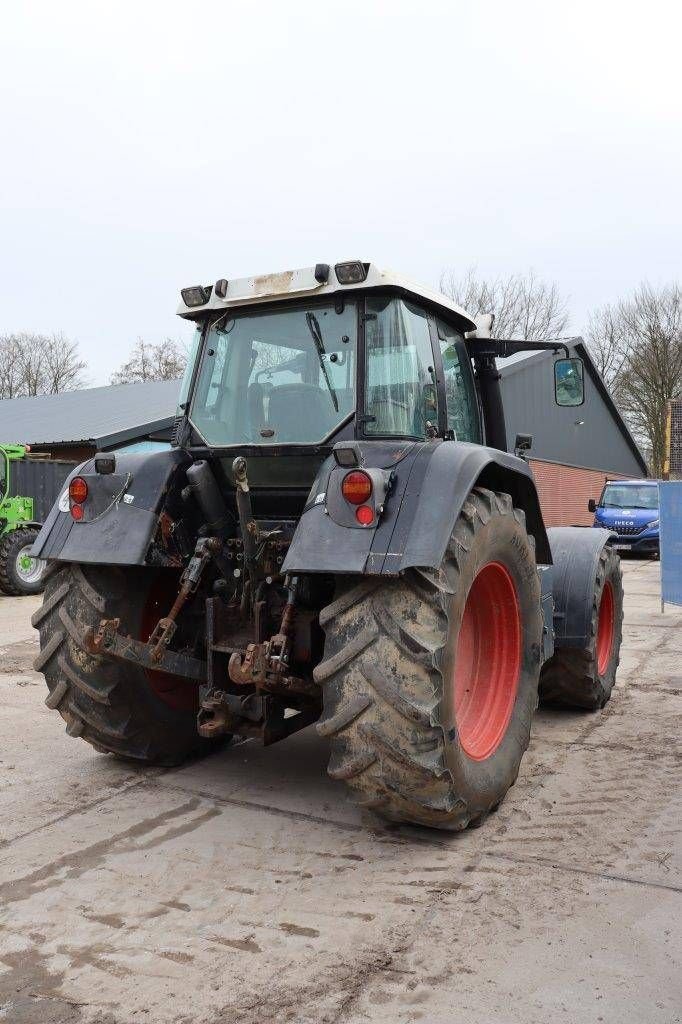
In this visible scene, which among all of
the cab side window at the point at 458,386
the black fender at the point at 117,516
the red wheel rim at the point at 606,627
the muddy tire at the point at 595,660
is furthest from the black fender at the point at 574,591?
the black fender at the point at 117,516

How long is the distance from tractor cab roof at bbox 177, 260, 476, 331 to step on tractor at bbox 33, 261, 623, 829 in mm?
10

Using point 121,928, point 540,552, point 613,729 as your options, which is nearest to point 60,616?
point 121,928

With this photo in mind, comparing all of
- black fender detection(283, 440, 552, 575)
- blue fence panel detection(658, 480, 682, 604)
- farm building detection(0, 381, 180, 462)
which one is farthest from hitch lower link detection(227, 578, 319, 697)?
farm building detection(0, 381, 180, 462)

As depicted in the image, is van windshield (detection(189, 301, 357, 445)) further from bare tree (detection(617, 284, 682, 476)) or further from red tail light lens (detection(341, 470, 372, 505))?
bare tree (detection(617, 284, 682, 476))

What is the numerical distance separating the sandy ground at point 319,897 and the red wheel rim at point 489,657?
0.40 meters

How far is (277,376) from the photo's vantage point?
3.98 metres

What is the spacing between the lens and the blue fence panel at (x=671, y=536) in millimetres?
9523

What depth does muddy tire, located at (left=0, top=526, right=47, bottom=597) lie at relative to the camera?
1255 cm

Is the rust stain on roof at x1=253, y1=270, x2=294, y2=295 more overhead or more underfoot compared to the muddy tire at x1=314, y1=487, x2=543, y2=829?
more overhead

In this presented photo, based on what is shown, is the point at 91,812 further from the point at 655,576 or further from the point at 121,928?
the point at 655,576

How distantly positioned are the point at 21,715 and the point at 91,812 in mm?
2097

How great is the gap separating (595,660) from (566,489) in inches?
953

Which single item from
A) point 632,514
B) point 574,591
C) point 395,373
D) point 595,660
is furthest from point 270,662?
point 632,514

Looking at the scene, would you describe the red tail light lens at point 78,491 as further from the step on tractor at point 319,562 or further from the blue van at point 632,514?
the blue van at point 632,514
